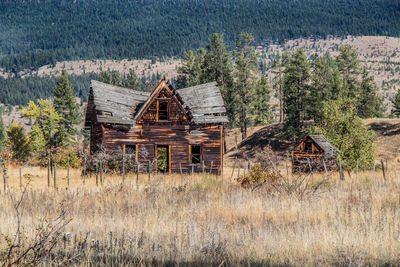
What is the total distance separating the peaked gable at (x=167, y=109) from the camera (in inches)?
1031

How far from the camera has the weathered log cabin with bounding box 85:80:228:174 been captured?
25922mm

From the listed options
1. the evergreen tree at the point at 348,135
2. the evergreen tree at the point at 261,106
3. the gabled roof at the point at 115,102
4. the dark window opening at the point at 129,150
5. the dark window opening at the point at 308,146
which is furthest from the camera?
the evergreen tree at the point at 261,106

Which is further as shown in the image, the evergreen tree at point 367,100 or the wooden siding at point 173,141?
the evergreen tree at point 367,100

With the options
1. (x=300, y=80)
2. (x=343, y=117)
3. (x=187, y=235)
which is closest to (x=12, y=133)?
(x=300, y=80)

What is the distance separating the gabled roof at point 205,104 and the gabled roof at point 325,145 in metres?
10.1

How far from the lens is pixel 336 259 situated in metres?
5.03

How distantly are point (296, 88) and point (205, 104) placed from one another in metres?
28.2

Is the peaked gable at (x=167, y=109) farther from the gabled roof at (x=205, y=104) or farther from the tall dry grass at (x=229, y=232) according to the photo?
the tall dry grass at (x=229, y=232)

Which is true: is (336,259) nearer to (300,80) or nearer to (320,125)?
(320,125)

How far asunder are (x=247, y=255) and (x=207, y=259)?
0.61 meters

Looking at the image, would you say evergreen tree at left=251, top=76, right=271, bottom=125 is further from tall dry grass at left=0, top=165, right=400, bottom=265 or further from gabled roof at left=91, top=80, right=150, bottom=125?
tall dry grass at left=0, top=165, right=400, bottom=265

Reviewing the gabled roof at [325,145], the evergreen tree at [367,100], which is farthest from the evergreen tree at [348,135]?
the evergreen tree at [367,100]

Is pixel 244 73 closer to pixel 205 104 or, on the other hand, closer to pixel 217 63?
pixel 217 63

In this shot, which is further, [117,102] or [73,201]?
[117,102]
